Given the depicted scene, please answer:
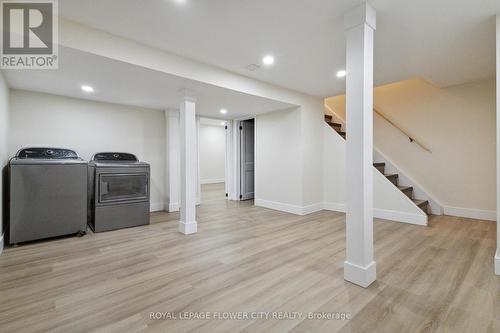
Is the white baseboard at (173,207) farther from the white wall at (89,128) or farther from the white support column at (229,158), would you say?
the white support column at (229,158)

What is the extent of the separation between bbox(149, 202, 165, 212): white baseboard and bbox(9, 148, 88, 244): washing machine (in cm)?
162

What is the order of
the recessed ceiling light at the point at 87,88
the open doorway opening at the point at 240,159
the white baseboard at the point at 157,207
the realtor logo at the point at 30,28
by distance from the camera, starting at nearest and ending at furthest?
the realtor logo at the point at 30,28 < the recessed ceiling light at the point at 87,88 < the white baseboard at the point at 157,207 < the open doorway opening at the point at 240,159

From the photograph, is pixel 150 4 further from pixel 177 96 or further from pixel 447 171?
pixel 447 171

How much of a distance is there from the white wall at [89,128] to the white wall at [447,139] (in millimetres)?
4960

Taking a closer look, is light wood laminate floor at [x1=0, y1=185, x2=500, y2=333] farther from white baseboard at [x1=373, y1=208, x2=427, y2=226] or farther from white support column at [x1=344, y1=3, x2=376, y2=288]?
white baseboard at [x1=373, y1=208, x2=427, y2=226]

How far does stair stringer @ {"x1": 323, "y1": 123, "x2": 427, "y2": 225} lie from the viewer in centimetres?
407

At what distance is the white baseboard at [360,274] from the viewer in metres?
2.04

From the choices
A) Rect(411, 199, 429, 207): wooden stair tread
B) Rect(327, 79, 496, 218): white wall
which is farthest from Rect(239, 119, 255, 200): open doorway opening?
Rect(411, 199, 429, 207): wooden stair tread

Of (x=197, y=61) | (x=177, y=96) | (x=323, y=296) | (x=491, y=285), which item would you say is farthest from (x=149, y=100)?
(x=491, y=285)

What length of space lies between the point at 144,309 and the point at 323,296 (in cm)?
136

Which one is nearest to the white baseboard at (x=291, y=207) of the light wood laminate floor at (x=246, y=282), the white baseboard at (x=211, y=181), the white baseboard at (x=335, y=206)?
the white baseboard at (x=335, y=206)

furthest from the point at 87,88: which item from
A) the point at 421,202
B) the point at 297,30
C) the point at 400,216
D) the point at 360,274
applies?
the point at 421,202

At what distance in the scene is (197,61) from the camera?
3090 mm

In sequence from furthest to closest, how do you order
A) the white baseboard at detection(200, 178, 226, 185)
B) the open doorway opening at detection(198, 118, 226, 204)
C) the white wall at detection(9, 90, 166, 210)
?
the white baseboard at detection(200, 178, 226, 185) → the open doorway opening at detection(198, 118, 226, 204) → the white wall at detection(9, 90, 166, 210)
